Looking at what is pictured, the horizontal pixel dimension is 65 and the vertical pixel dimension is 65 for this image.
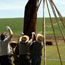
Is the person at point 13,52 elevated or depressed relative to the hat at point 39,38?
depressed

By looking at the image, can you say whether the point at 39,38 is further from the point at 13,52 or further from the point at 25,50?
the point at 13,52

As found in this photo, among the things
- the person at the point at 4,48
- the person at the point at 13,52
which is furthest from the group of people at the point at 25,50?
the person at the point at 13,52

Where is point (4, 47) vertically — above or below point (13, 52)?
above

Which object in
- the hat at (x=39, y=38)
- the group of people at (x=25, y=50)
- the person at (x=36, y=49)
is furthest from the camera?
the person at (x=36, y=49)

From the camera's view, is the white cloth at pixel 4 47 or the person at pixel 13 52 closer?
the white cloth at pixel 4 47

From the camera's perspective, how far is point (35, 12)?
830 centimetres

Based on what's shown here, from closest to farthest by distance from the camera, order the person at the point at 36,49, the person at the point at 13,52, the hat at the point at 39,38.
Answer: the hat at the point at 39,38, the person at the point at 36,49, the person at the point at 13,52

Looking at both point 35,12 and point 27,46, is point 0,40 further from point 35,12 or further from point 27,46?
point 35,12

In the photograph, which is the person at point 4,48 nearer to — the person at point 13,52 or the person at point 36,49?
the person at point 13,52

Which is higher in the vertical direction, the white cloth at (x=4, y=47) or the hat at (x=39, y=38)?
the hat at (x=39, y=38)

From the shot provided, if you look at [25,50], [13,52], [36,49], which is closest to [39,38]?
[36,49]

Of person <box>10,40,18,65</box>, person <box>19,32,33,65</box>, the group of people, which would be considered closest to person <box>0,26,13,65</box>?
the group of people

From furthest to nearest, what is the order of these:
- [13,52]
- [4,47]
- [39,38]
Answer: [13,52]
[4,47]
[39,38]

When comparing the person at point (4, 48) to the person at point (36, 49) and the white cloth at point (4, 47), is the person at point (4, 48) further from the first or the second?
the person at point (36, 49)
